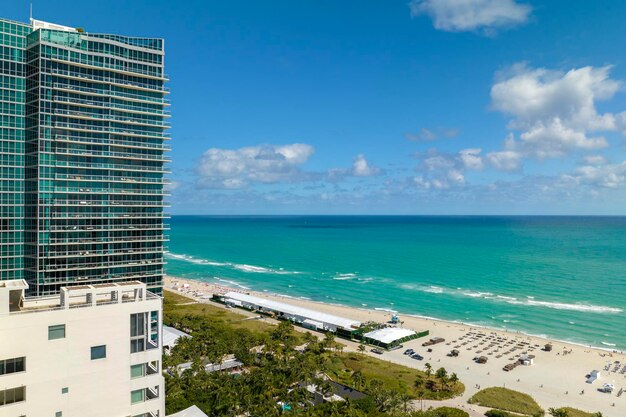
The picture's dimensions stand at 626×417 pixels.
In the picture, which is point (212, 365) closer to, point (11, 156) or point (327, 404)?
point (327, 404)

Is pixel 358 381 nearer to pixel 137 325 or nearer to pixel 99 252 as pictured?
pixel 137 325

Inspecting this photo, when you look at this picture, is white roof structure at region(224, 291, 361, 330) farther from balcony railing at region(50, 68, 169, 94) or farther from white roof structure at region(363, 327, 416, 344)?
balcony railing at region(50, 68, 169, 94)

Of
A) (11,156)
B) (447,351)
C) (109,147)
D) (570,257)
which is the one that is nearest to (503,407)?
(447,351)

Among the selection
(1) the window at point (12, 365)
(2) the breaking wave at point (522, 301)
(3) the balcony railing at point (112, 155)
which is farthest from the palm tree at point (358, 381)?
(2) the breaking wave at point (522, 301)

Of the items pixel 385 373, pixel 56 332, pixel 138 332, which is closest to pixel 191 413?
pixel 138 332

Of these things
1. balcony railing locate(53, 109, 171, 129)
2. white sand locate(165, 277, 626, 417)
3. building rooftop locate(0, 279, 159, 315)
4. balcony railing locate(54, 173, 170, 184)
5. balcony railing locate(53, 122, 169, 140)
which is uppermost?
balcony railing locate(53, 109, 171, 129)

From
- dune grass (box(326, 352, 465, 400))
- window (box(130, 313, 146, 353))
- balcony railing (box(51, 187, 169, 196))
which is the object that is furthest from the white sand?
balcony railing (box(51, 187, 169, 196))
